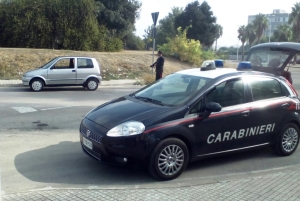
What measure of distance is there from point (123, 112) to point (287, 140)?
3216mm

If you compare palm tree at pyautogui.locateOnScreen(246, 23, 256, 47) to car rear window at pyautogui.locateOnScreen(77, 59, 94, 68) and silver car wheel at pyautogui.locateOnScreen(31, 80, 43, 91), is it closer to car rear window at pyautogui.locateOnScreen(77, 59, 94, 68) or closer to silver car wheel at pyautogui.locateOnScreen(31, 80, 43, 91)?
car rear window at pyautogui.locateOnScreen(77, 59, 94, 68)

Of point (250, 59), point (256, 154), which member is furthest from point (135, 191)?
point (250, 59)

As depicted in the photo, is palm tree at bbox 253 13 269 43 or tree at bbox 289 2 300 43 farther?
palm tree at bbox 253 13 269 43

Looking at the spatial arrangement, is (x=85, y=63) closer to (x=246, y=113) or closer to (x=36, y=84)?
(x=36, y=84)

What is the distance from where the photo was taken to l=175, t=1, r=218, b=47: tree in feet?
144

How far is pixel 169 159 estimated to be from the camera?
5.79m

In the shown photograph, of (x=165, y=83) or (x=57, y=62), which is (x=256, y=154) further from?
(x=57, y=62)

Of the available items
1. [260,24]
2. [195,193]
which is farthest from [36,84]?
[260,24]

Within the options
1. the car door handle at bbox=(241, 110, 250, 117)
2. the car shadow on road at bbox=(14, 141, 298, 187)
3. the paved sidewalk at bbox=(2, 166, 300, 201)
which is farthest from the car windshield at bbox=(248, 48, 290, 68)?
the paved sidewalk at bbox=(2, 166, 300, 201)

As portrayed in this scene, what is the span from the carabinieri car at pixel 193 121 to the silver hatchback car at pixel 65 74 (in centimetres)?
1010

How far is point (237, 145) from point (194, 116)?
1075 mm

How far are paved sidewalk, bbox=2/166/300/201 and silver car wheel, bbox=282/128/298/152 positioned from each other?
158 centimetres

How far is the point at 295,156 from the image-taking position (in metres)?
7.38

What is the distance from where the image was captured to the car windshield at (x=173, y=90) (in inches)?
248
